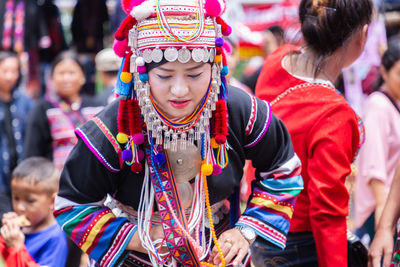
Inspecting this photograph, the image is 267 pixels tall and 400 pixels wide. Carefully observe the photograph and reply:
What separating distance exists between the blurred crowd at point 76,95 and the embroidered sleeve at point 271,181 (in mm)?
424

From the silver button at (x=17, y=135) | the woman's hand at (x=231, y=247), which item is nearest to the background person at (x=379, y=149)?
the woman's hand at (x=231, y=247)

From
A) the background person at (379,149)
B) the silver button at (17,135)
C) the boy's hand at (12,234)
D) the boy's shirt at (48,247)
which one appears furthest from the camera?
the silver button at (17,135)

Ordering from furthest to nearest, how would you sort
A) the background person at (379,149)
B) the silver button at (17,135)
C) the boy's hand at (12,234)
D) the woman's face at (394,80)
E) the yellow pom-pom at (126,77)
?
the silver button at (17,135) < the woman's face at (394,80) < the background person at (379,149) < the boy's hand at (12,234) < the yellow pom-pom at (126,77)

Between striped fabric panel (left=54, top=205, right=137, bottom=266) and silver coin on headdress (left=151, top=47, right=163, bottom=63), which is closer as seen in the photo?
silver coin on headdress (left=151, top=47, right=163, bottom=63)

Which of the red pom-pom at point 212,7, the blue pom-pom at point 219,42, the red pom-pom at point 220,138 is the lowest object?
the red pom-pom at point 220,138

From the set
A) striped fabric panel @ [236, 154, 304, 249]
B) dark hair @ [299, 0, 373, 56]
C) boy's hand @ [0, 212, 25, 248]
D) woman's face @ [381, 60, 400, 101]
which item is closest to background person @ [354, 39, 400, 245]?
woman's face @ [381, 60, 400, 101]

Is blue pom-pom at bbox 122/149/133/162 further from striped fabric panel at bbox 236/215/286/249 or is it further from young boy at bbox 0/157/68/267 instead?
young boy at bbox 0/157/68/267

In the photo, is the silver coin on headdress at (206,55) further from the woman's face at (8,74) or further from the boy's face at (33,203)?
the woman's face at (8,74)

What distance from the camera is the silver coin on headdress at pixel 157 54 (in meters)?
1.90

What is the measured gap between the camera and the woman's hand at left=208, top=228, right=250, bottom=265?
2.04 m

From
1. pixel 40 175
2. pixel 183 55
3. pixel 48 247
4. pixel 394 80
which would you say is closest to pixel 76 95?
pixel 40 175

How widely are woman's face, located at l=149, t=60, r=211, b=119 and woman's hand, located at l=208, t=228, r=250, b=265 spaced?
48cm

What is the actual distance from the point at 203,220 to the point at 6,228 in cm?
112

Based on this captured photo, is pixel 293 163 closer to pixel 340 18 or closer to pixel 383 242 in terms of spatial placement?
pixel 383 242
